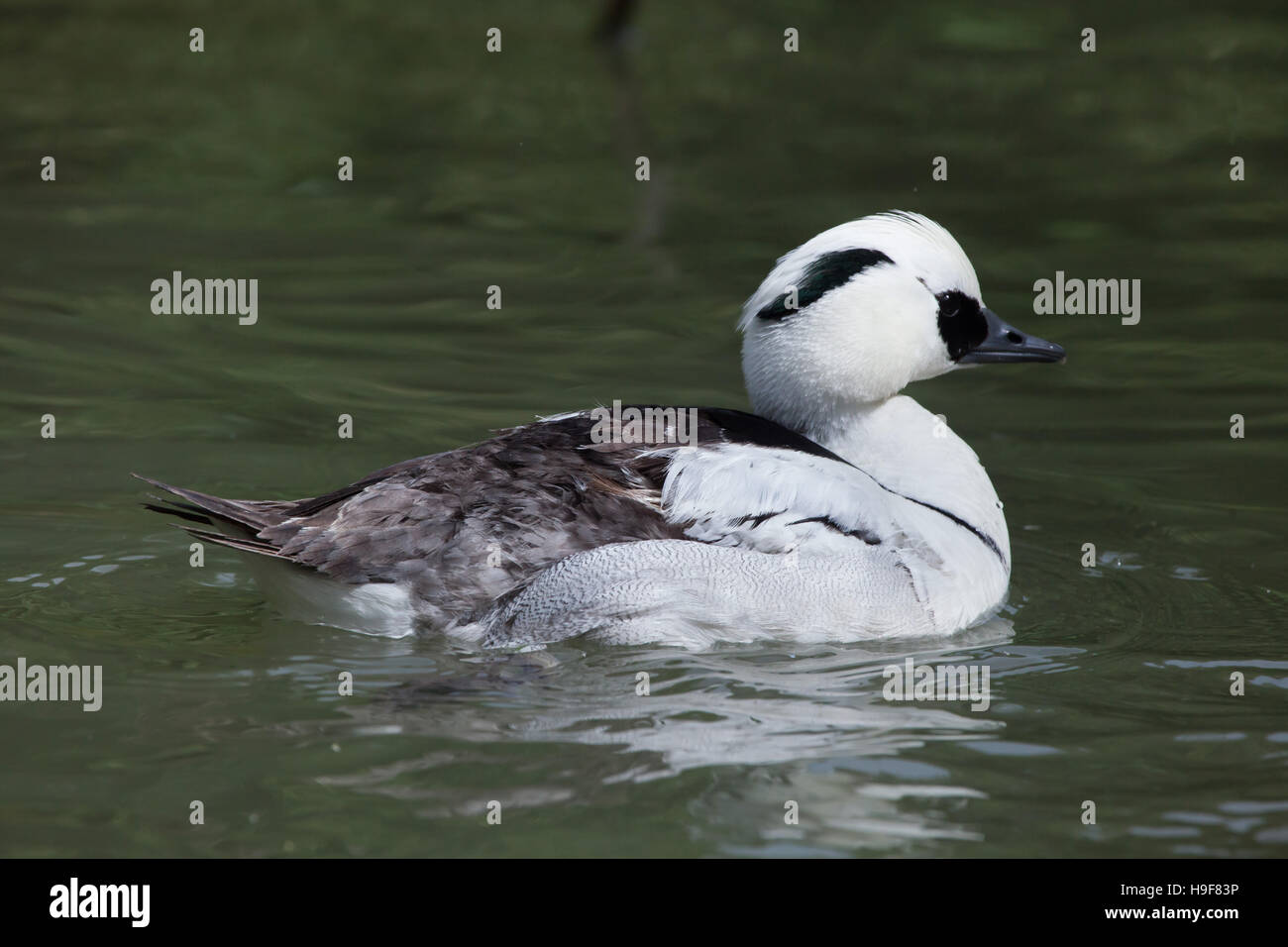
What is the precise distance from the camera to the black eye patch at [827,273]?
290 inches

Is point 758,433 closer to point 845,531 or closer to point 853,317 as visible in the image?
point 845,531

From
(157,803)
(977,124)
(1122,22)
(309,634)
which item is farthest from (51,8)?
(157,803)

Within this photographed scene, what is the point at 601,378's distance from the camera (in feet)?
35.5

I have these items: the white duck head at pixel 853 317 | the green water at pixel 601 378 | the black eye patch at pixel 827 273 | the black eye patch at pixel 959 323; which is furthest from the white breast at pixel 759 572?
the black eye patch at pixel 959 323

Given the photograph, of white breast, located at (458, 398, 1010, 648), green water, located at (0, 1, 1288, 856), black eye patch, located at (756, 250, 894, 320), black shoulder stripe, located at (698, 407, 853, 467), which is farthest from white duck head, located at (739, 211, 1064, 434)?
green water, located at (0, 1, 1288, 856)

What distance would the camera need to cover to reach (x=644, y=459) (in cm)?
707

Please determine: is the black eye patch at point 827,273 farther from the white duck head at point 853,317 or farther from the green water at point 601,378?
the green water at point 601,378

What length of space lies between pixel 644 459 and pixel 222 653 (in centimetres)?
183

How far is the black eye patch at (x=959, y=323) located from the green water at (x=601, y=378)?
119 centimetres

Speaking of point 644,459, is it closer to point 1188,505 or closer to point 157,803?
point 157,803

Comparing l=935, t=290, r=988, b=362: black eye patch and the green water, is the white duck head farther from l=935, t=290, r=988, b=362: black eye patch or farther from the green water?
the green water

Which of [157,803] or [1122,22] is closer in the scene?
[157,803]

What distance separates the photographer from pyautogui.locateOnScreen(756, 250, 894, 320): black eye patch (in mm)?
7367
